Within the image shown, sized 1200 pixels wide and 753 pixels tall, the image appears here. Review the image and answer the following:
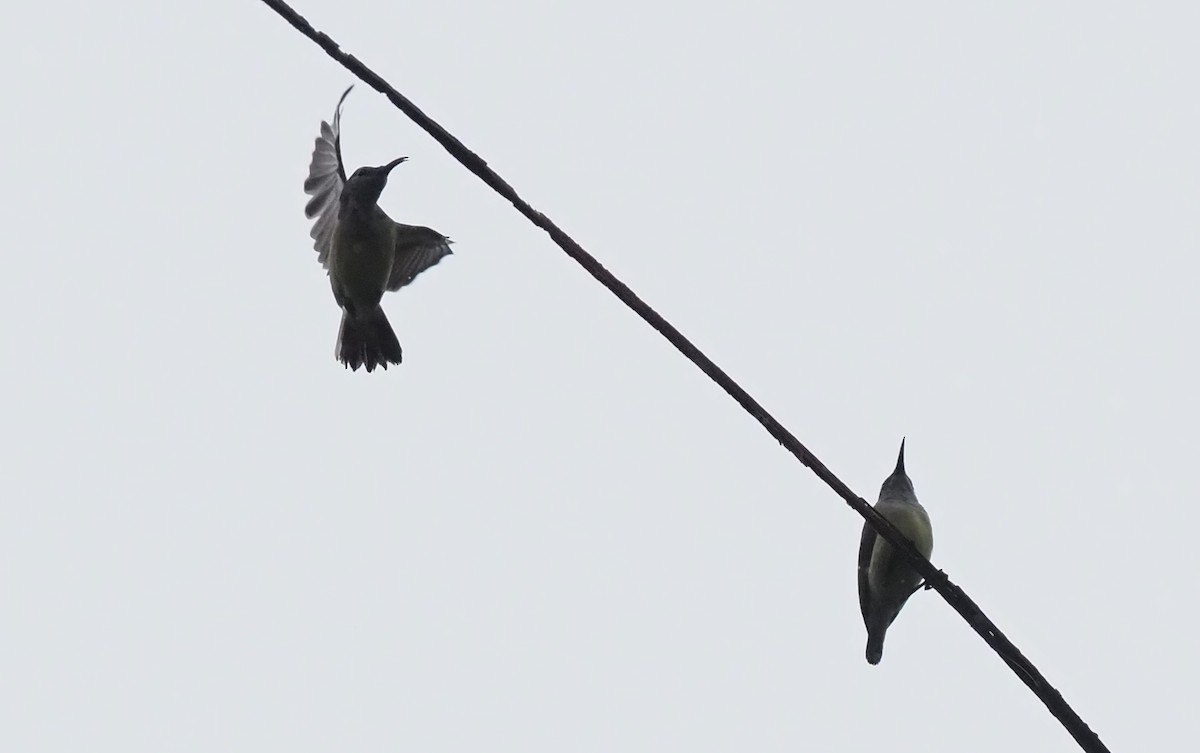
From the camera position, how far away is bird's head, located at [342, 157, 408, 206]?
8.58m

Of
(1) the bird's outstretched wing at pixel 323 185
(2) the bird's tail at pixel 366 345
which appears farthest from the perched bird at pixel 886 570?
(1) the bird's outstretched wing at pixel 323 185

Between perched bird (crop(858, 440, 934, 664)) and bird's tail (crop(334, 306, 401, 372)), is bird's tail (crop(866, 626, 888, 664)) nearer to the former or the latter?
perched bird (crop(858, 440, 934, 664))

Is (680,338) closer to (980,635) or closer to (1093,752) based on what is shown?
(980,635)

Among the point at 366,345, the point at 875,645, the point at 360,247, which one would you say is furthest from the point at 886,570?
the point at 366,345

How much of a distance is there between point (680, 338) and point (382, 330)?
564cm

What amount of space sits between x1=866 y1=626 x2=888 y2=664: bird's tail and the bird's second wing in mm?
67

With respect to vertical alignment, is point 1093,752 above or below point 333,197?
below

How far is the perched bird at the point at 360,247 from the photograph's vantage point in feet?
28.4

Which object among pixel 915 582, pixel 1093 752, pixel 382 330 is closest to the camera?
pixel 1093 752

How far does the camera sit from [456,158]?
4133mm

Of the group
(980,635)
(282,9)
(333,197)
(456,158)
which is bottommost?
(980,635)

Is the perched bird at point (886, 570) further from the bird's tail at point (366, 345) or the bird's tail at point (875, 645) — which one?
the bird's tail at point (366, 345)

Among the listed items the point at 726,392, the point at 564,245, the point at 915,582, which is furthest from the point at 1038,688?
the point at 915,582

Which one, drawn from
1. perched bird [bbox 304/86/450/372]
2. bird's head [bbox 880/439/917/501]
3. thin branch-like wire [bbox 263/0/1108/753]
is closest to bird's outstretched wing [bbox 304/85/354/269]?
perched bird [bbox 304/86/450/372]
